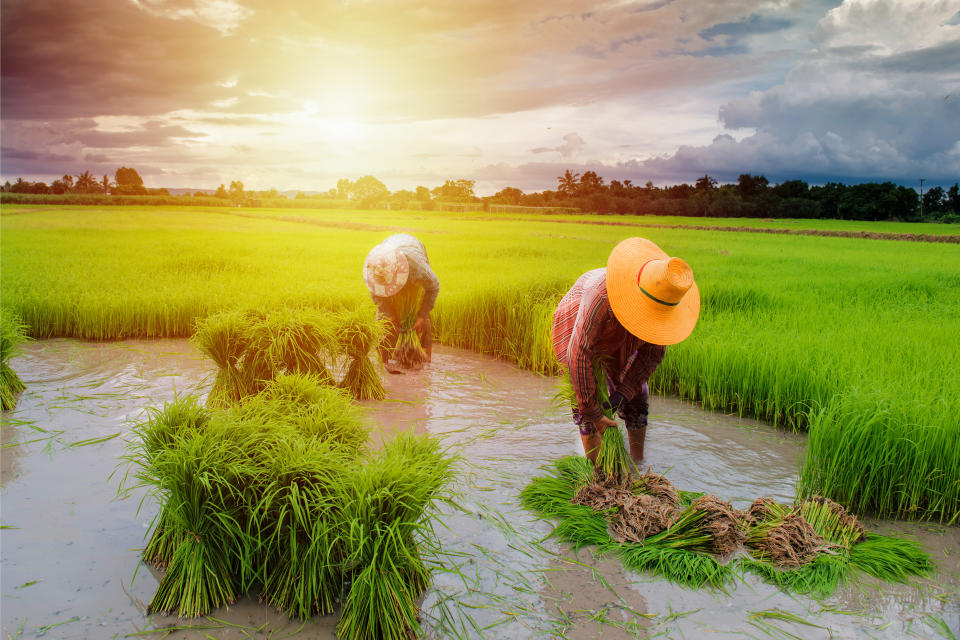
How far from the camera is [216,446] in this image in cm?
248

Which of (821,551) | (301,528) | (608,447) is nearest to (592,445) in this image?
(608,447)

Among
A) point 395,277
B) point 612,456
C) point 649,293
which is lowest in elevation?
point 612,456

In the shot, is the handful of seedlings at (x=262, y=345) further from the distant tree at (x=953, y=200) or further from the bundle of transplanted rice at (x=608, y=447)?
the distant tree at (x=953, y=200)

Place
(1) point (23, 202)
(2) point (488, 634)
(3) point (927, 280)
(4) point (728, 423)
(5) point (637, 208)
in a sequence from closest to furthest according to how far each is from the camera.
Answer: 1. (2) point (488, 634)
2. (4) point (728, 423)
3. (3) point (927, 280)
4. (1) point (23, 202)
5. (5) point (637, 208)

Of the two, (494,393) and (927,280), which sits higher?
(927,280)

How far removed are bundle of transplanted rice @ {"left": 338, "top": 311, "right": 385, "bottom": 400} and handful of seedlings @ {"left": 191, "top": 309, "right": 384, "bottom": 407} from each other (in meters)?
0.07

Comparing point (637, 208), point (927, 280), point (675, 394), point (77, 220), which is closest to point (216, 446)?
point (675, 394)

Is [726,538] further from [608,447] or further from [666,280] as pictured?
[666,280]

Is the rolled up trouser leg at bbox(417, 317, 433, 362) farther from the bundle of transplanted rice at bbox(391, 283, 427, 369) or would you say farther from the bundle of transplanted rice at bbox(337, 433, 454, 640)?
the bundle of transplanted rice at bbox(337, 433, 454, 640)

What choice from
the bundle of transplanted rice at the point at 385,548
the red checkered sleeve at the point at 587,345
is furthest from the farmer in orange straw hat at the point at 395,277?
the bundle of transplanted rice at the point at 385,548

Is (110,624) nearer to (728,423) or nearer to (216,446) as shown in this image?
(216,446)

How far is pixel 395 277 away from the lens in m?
5.38

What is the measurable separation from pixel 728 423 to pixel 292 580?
3.44 m

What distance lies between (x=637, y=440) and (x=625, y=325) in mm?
1270
